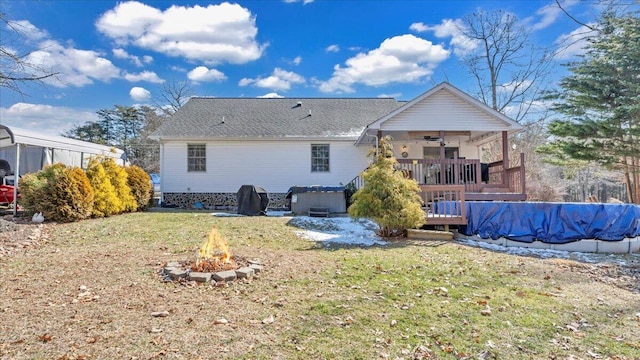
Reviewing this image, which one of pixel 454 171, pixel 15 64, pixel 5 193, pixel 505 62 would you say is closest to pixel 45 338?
pixel 15 64

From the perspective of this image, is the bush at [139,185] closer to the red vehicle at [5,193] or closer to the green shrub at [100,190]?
the green shrub at [100,190]

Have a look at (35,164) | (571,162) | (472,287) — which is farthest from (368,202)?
(35,164)

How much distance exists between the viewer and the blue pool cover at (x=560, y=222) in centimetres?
784

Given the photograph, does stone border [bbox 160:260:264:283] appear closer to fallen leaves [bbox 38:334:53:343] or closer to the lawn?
the lawn

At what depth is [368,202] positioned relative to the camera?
8102mm

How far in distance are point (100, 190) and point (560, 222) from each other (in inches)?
485

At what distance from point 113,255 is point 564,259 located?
27.7 ft

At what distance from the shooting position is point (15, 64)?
6.31 m

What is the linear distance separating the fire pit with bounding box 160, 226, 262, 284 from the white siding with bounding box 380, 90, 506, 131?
9.03 metres

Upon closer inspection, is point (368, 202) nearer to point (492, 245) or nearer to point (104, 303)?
point (492, 245)

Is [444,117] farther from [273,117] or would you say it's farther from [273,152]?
[273,117]

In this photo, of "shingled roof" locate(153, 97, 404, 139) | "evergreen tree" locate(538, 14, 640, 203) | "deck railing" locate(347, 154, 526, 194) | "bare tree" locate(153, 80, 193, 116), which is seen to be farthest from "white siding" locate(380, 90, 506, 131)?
"bare tree" locate(153, 80, 193, 116)

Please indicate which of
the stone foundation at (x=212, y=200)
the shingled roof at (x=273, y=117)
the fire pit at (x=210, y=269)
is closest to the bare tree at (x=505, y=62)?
the shingled roof at (x=273, y=117)

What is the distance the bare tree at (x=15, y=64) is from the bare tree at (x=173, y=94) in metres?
25.9
